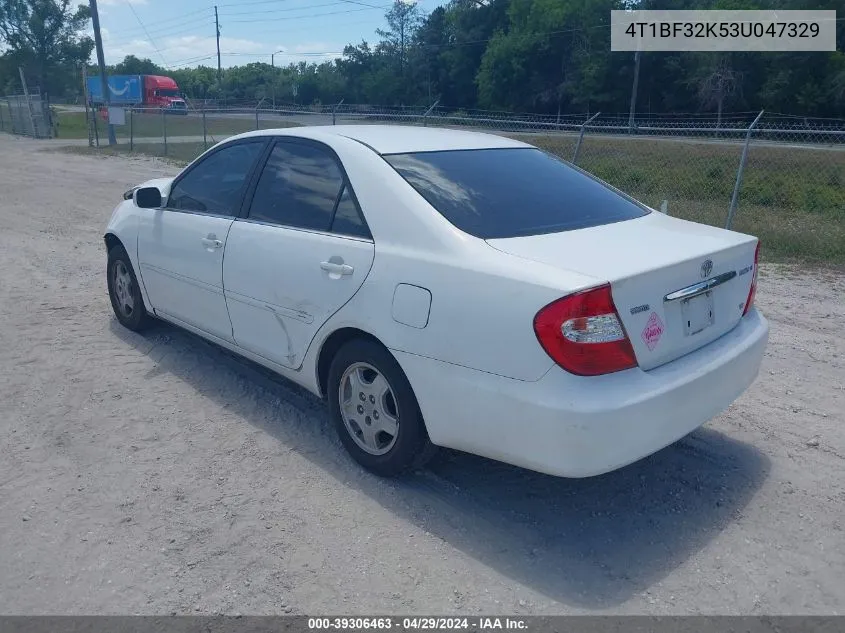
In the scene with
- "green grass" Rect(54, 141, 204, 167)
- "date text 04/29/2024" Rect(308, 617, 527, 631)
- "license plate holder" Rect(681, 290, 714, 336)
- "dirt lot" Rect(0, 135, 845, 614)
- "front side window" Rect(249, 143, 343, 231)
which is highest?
"front side window" Rect(249, 143, 343, 231)

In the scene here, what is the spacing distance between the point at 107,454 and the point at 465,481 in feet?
6.21

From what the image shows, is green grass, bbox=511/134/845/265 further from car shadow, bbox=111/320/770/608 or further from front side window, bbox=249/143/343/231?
front side window, bbox=249/143/343/231

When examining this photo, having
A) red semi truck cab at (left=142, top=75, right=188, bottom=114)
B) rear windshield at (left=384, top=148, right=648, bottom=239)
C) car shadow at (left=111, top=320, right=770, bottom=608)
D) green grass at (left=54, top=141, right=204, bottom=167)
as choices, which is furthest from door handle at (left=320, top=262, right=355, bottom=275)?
A: red semi truck cab at (left=142, top=75, right=188, bottom=114)

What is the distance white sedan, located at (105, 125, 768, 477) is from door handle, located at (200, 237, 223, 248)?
13mm

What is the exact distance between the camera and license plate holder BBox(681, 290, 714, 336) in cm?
336

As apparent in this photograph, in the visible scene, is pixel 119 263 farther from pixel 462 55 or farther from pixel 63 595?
pixel 462 55

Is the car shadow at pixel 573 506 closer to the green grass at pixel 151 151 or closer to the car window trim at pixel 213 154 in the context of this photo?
the car window trim at pixel 213 154

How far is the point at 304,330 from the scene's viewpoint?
4020mm

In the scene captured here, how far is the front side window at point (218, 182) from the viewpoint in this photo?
4691 millimetres

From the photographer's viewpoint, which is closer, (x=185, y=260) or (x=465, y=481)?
(x=465, y=481)

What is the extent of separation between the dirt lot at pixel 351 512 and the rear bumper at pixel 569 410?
45 centimetres

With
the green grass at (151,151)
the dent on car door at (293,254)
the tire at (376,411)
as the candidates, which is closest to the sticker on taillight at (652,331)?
the tire at (376,411)

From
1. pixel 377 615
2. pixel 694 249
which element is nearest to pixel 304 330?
pixel 377 615

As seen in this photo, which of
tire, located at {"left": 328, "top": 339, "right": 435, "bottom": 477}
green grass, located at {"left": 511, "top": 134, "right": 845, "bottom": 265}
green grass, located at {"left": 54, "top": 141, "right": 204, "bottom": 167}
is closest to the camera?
tire, located at {"left": 328, "top": 339, "right": 435, "bottom": 477}
